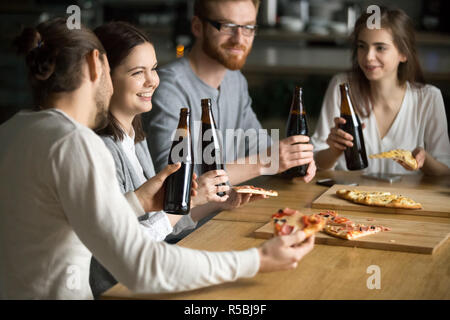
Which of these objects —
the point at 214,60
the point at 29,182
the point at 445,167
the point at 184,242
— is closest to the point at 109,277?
the point at 184,242

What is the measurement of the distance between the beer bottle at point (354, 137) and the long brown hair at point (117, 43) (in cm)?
76

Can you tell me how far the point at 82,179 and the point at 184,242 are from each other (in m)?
0.47

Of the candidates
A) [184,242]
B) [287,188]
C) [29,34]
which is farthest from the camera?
[287,188]

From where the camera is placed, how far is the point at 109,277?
1627mm

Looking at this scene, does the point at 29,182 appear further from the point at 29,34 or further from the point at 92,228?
the point at 29,34

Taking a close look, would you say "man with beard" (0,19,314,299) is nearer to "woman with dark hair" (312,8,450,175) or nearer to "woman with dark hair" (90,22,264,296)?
"woman with dark hair" (90,22,264,296)

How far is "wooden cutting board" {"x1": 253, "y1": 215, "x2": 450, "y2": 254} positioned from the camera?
4.86 ft

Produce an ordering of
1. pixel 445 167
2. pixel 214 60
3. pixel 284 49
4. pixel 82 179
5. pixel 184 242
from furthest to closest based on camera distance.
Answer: pixel 284 49
pixel 214 60
pixel 445 167
pixel 184 242
pixel 82 179

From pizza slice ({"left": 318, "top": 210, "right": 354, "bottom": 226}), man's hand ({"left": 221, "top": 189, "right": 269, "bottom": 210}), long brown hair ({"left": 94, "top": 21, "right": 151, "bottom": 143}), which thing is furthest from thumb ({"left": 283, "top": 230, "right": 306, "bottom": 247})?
long brown hair ({"left": 94, "top": 21, "right": 151, "bottom": 143})

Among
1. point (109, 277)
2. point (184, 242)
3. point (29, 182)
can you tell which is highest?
point (29, 182)

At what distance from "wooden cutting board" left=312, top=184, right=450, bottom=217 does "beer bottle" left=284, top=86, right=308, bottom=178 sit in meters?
0.18

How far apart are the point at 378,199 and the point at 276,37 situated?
4470mm

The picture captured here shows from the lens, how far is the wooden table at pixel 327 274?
4.03 ft

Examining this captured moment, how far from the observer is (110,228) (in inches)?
44.5
